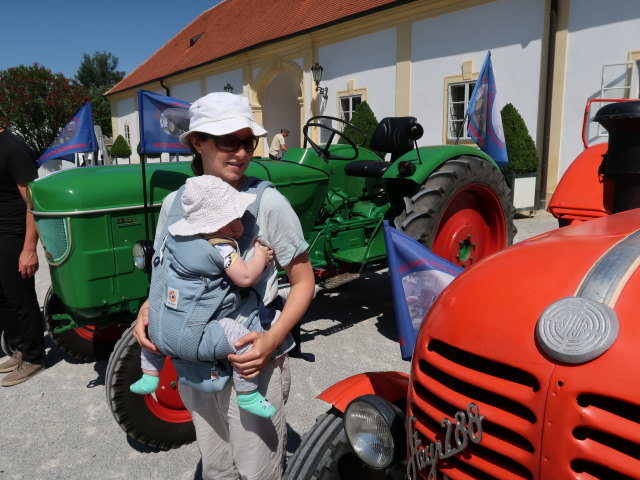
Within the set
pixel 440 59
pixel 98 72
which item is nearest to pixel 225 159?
pixel 440 59

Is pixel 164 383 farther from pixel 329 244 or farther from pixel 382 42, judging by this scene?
pixel 382 42

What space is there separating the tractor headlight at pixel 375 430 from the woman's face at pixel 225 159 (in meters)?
0.75

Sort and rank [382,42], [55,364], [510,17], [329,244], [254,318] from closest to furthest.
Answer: [254,318] → [55,364] → [329,244] → [510,17] → [382,42]

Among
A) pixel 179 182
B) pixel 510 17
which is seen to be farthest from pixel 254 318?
pixel 510 17

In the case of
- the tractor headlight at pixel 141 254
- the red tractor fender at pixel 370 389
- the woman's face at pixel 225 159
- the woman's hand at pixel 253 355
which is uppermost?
the woman's face at pixel 225 159

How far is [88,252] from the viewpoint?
2590mm

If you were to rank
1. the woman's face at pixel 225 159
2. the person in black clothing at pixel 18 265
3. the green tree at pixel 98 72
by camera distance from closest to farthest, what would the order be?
the woman's face at pixel 225 159, the person in black clothing at pixel 18 265, the green tree at pixel 98 72

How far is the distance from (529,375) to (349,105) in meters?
12.7

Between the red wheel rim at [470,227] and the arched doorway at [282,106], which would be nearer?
the red wheel rim at [470,227]

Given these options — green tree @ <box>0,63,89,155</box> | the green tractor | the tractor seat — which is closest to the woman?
the green tractor

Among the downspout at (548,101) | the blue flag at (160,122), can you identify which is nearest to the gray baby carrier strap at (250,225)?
the blue flag at (160,122)

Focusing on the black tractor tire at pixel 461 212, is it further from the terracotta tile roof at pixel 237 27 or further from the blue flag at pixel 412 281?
the terracotta tile roof at pixel 237 27

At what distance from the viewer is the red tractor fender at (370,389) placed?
1.60 m

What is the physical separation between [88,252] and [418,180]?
2.25 metres
